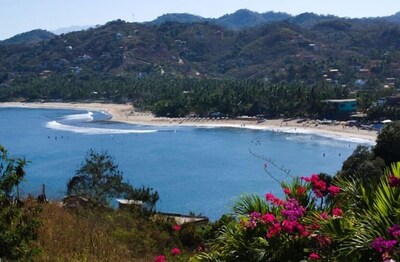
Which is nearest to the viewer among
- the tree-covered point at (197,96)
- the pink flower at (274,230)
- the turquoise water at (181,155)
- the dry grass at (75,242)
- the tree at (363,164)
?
the pink flower at (274,230)

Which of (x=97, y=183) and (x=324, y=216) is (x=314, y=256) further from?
(x=97, y=183)

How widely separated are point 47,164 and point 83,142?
1054 cm

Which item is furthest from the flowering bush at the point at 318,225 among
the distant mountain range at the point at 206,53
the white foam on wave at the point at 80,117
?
the distant mountain range at the point at 206,53

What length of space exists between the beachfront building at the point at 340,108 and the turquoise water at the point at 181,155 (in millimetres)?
7656

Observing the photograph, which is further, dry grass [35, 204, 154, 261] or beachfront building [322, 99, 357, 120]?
beachfront building [322, 99, 357, 120]

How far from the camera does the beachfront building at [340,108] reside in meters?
60.7

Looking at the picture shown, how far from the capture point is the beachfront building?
60747 millimetres

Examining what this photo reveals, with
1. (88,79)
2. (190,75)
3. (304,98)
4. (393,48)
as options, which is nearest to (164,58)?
(190,75)

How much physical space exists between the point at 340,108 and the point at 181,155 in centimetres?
2115

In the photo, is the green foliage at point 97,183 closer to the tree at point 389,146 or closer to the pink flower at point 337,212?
the pink flower at point 337,212

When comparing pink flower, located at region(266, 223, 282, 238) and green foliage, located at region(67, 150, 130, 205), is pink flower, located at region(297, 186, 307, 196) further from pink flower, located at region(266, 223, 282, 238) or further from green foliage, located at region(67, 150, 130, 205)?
green foliage, located at region(67, 150, 130, 205)

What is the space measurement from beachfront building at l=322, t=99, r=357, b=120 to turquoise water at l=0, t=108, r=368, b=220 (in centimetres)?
766

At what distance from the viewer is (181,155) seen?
160 feet

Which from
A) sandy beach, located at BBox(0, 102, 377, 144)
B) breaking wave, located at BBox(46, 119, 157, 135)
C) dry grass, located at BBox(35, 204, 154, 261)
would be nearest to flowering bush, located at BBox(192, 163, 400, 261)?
dry grass, located at BBox(35, 204, 154, 261)
